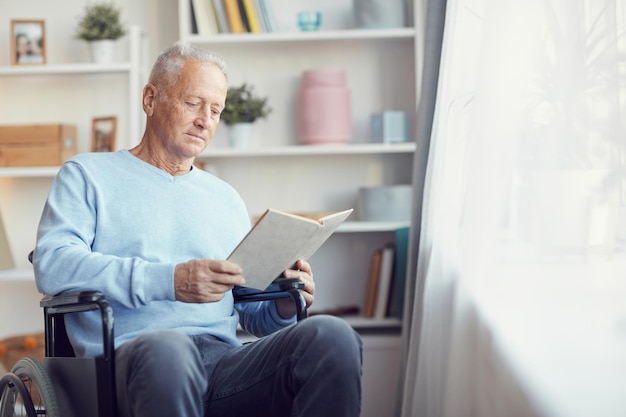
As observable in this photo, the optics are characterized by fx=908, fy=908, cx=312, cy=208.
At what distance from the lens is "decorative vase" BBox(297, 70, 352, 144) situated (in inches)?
140

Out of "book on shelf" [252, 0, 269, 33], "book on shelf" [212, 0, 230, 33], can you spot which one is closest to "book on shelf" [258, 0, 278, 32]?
"book on shelf" [252, 0, 269, 33]

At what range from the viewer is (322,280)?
A: 382cm

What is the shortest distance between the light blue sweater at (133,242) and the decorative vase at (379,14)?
65.0 inches

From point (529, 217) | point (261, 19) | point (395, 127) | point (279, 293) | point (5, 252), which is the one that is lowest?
point (5, 252)

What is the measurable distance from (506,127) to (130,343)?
0.81 m

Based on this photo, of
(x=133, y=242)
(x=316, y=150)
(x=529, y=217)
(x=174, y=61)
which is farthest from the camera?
(x=316, y=150)

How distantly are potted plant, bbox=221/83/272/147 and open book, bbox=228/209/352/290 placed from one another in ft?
5.82

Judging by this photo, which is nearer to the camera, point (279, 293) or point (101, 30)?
point (279, 293)

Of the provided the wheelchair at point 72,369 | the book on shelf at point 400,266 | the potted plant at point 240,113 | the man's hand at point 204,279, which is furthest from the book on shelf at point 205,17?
the man's hand at point 204,279

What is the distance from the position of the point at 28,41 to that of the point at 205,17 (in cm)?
76

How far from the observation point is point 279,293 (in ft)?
6.58

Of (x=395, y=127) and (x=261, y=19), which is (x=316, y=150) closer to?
(x=395, y=127)

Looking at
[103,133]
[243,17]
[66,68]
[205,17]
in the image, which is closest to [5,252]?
[103,133]

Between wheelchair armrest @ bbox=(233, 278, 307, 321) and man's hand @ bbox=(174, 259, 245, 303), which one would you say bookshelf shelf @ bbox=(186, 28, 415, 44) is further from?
man's hand @ bbox=(174, 259, 245, 303)
